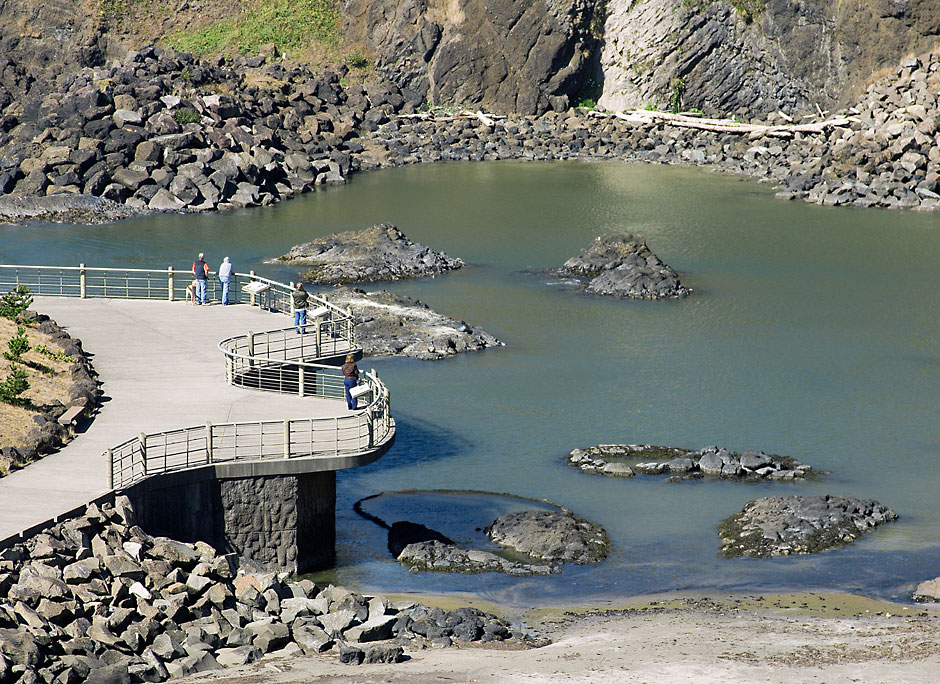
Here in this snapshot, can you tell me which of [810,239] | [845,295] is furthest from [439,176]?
[845,295]

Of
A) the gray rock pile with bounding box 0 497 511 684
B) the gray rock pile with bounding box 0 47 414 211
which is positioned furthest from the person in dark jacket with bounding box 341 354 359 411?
the gray rock pile with bounding box 0 47 414 211

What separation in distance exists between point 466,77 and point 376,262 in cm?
6651

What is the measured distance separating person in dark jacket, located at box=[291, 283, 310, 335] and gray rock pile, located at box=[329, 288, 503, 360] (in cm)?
1153

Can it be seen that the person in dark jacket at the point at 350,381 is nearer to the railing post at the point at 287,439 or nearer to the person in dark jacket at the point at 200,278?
the railing post at the point at 287,439

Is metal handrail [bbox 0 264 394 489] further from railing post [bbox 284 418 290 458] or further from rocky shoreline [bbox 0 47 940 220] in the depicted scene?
rocky shoreline [bbox 0 47 940 220]

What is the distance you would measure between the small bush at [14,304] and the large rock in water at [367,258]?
26195 mm

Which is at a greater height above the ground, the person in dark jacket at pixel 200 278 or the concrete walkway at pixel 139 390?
the person in dark jacket at pixel 200 278

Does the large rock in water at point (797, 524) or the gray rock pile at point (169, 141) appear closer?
the large rock in water at point (797, 524)

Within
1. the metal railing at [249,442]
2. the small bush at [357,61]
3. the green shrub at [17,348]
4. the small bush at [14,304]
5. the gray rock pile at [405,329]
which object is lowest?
the gray rock pile at [405,329]

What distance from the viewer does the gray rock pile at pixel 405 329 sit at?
5597cm

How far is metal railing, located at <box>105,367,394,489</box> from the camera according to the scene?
A: 99.1ft

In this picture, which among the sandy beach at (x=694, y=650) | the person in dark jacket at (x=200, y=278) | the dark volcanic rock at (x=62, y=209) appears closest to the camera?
the sandy beach at (x=694, y=650)

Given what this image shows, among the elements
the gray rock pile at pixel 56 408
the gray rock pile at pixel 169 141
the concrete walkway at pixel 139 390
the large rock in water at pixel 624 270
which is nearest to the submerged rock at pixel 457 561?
the concrete walkway at pixel 139 390

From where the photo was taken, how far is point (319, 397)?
119 feet
